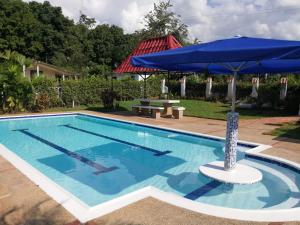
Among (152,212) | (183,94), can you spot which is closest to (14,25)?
(183,94)

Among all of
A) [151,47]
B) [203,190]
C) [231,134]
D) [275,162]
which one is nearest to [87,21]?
[151,47]

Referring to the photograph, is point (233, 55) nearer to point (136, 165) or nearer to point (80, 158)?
point (136, 165)

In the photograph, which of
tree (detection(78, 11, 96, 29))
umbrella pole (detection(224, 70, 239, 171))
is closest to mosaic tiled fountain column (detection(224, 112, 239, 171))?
umbrella pole (detection(224, 70, 239, 171))

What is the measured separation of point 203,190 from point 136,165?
2466 millimetres

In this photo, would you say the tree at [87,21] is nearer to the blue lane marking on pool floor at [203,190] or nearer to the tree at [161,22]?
the tree at [161,22]

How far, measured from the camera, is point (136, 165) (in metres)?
8.09

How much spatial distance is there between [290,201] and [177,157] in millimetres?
3665

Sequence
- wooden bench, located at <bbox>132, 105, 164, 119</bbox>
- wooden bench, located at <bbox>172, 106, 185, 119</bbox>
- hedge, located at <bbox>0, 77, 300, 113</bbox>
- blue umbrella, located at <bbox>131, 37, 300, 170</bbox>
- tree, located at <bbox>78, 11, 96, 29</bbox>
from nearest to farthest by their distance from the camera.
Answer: blue umbrella, located at <bbox>131, 37, 300, 170</bbox> → wooden bench, located at <bbox>172, 106, 185, 119</bbox> → wooden bench, located at <bbox>132, 105, 164, 119</bbox> → hedge, located at <bbox>0, 77, 300, 113</bbox> → tree, located at <bbox>78, 11, 96, 29</bbox>

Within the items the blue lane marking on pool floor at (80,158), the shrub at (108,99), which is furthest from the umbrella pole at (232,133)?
the shrub at (108,99)

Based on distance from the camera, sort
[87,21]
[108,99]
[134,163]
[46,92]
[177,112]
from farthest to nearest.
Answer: [87,21], [108,99], [46,92], [177,112], [134,163]

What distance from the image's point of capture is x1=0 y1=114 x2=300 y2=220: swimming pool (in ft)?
19.1

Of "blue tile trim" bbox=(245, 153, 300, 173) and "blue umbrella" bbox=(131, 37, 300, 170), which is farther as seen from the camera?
"blue tile trim" bbox=(245, 153, 300, 173)

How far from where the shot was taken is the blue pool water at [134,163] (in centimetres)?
594

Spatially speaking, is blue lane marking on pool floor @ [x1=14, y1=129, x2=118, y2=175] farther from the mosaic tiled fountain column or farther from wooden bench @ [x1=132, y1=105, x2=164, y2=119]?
wooden bench @ [x1=132, y1=105, x2=164, y2=119]
